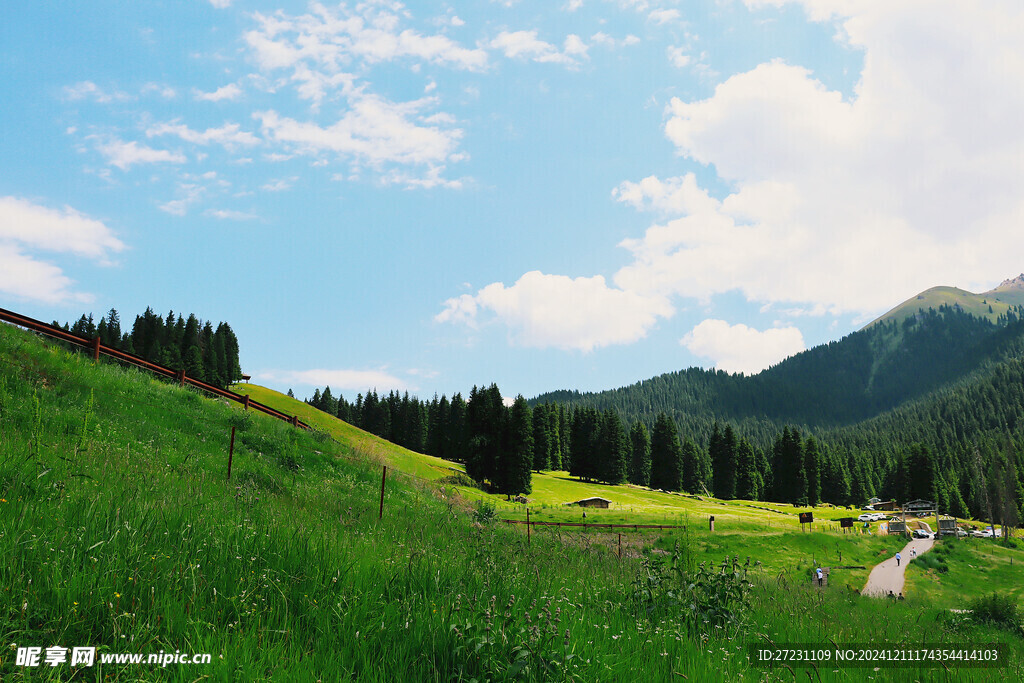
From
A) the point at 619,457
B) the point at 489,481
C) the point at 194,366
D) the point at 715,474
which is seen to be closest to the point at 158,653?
the point at 489,481

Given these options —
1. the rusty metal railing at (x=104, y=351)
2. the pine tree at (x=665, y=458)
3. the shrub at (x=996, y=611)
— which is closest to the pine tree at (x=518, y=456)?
the pine tree at (x=665, y=458)

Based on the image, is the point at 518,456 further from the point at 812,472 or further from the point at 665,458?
the point at 812,472

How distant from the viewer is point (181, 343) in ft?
405

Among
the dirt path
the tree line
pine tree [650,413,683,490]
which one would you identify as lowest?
the dirt path

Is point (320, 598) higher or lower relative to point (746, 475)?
higher

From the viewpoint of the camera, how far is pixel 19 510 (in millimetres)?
4637

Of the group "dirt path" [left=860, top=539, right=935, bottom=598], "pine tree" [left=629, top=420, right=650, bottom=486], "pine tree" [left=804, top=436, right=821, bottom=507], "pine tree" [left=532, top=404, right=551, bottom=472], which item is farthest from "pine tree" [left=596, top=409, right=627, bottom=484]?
"dirt path" [left=860, top=539, right=935, bottom=598]

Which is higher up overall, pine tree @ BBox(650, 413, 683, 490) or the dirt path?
pine tree @ BBox(650, 413, 683, 490)

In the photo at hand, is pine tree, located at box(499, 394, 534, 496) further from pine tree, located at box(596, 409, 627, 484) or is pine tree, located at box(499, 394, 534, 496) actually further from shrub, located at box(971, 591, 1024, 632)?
shrub, located at box(971, 591, 1024, 632)

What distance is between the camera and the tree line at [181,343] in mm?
114000

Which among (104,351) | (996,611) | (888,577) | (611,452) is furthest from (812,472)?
(104,351)

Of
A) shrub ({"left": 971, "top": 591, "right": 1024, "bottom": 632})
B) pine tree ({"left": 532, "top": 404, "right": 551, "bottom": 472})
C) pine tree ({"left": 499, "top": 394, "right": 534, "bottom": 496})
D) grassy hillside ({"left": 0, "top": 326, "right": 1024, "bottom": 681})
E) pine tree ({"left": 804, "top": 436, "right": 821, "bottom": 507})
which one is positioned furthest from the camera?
pine tree ({"left": 804, "top": 436, "right": 821, "bottom": 507})

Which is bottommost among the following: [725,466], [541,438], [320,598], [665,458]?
[725,466]

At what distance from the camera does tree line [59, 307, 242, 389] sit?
114000mm
